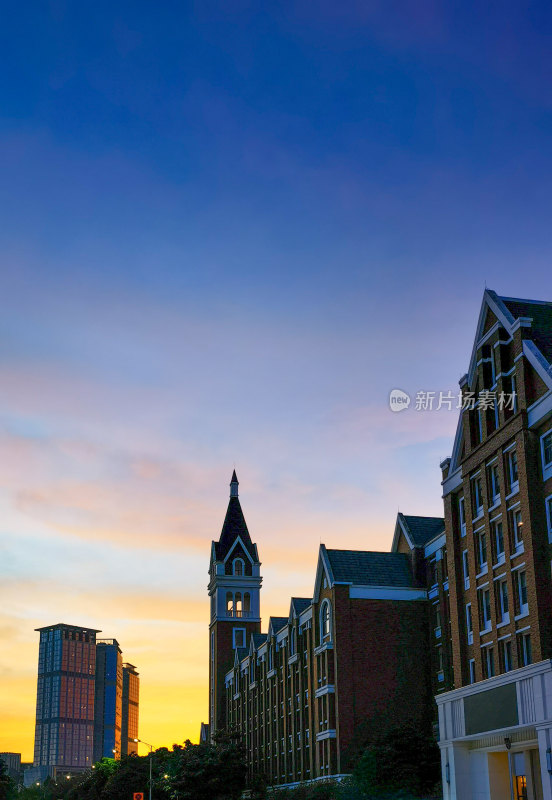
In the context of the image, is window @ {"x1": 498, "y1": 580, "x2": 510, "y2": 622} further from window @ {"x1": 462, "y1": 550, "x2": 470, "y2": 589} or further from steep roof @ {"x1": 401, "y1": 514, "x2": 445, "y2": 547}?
steep roof @ {"x1": 401, "y1": 514, "x2": 445, "y2": 547}

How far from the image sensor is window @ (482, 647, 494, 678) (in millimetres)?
45438

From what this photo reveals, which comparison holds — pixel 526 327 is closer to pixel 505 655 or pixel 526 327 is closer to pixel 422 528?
pixel 505 655

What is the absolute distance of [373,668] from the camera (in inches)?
2532

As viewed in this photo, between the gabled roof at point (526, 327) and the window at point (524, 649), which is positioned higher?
the gabled roof at point (526, 327)

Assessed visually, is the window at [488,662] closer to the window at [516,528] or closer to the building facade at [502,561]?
the building facade at [502,561]

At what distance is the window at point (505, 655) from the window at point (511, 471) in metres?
7.01

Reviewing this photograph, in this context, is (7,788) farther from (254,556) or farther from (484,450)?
(484,450)

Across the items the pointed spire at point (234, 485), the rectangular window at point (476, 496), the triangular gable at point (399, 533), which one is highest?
the pointed spire at point (234, 485)

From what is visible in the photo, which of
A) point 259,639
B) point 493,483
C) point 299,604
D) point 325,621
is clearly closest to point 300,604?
point 299,604

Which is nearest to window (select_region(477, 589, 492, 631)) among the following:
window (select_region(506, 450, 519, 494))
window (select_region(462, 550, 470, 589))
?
window (select_region(462, 550, 470, 589))

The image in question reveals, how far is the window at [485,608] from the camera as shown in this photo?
45.8 meters

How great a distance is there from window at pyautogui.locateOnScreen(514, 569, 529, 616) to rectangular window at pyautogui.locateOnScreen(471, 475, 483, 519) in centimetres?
514

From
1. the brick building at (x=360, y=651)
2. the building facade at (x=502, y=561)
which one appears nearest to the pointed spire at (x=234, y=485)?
the brick building at (x=360, y=651)

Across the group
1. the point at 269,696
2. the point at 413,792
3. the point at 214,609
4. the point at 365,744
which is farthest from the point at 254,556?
the point at 413,792
